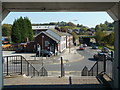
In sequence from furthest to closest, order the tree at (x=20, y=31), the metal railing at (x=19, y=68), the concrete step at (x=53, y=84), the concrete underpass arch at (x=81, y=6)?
1. the tree at (x=20, y=31)
2. the metal railing at (x=19, y=68)
3. the concrete step at (x=53, y=84)
4. the concrete underpass arch at (x=81, y=6)

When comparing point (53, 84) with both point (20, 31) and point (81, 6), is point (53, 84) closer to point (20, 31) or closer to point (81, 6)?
point (81, 6)

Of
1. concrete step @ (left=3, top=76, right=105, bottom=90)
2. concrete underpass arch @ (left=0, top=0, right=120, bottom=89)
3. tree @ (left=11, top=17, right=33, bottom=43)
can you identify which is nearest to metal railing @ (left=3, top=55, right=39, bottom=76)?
concrete step @ (left=3, top=76, right=105, bottom=90)

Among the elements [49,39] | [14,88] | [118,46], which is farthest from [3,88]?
[49,39]

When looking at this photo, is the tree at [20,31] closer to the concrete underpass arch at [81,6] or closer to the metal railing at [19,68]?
the metal railing at [19,68]

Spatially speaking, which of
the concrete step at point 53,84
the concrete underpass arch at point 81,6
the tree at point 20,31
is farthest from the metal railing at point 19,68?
the tree at point 20,31

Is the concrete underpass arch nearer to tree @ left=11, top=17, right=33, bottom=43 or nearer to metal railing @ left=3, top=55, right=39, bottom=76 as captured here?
metal railing @ left=3, top=55, right=39, bottom=76

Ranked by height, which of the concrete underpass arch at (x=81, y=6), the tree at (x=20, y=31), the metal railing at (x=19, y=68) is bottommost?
the metal railing at (x=19, y=68)

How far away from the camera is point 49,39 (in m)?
42.7

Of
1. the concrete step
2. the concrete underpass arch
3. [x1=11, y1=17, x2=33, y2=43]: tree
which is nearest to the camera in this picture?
the concrete underpass arch

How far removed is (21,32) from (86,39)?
31.1m

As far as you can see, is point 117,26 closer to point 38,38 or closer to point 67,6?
point 67,6

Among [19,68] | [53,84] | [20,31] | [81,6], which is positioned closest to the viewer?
[81,6]

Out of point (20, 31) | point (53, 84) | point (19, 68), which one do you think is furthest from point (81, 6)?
point (20, 31)

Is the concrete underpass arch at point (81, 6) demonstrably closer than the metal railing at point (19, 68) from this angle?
Yes
